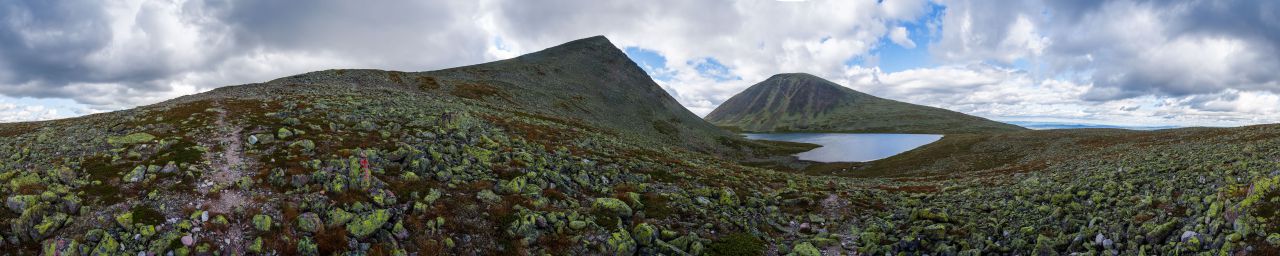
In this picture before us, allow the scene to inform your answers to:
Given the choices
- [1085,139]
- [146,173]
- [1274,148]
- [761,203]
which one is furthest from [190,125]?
[1085,139]

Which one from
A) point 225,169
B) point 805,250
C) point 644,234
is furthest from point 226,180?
point 805,250

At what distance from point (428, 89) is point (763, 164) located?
7067 centimetres

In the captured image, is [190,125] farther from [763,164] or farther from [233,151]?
[763,164]

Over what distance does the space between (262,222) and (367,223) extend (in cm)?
290

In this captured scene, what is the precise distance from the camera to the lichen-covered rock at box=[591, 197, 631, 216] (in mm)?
20000

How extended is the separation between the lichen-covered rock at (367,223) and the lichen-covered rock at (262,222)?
2.17m

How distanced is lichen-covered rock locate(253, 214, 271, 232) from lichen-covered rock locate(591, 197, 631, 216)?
1115 cm

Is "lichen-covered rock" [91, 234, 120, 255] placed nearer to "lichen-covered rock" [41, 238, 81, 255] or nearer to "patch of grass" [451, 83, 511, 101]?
"lichen-covered rock" [41, 238, 81, 255]

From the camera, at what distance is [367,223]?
51.4 feet

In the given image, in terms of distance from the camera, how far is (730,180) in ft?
109

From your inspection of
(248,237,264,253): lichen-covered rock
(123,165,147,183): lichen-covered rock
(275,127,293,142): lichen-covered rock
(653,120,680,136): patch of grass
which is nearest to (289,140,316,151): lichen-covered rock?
(275,127,293,142): lichen-covered rock

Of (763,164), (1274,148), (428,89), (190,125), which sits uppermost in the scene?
(428,89)

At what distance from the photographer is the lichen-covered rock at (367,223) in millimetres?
15266

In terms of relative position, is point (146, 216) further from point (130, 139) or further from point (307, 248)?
point (130, 139)
